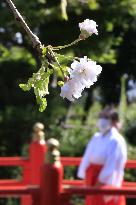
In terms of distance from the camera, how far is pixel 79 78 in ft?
3.94

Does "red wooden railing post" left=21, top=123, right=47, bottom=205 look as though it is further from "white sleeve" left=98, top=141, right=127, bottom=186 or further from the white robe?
"white sleeve" left=98, top=141, right=127, bottom=186

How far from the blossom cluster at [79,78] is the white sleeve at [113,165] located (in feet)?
11.5

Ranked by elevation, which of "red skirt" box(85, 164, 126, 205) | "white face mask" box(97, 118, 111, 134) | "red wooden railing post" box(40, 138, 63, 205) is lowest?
"red wooden railing post" box(40, 138, 63, 205)

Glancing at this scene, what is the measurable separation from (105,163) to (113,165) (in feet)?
0.33

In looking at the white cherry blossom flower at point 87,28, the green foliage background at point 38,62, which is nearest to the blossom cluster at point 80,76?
the white cherry blossom flower at point 87,28

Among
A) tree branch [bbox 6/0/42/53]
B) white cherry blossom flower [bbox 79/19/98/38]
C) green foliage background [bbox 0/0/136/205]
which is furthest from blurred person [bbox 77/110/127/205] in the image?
tree branch [bbox 6/0/42/53]

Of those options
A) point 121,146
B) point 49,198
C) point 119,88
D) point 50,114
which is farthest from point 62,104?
point 119,88

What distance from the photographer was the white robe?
4738 millimetres

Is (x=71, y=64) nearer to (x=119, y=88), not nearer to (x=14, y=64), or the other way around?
(x=14, y=64)

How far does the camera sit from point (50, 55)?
119cm

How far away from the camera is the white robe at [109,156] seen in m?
4.74

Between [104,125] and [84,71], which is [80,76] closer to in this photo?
[84,71]

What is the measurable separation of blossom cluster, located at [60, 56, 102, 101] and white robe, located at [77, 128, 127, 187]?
3497 mm

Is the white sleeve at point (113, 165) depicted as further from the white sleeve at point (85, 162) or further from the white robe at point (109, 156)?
the white sleeve at point (85, 162)
